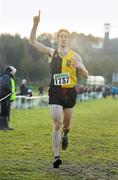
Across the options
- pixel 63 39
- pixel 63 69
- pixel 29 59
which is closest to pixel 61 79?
pixel 63 69

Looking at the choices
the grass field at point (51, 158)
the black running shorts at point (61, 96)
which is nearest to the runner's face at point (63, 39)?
the black running shorts at point (61, 96)

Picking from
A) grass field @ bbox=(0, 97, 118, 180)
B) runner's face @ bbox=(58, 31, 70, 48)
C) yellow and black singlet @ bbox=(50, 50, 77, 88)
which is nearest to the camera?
grass field @ bbox=(0, 97, 118, 180)

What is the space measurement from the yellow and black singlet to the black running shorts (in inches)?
2.9

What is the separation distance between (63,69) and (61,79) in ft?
0.81

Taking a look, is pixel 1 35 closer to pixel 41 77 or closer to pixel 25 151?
pixel 41 77

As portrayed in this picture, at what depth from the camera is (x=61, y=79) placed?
8.52 m

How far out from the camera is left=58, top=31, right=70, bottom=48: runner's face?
8.83m

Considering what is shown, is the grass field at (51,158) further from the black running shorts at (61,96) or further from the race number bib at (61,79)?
the race number bib at (61,79)

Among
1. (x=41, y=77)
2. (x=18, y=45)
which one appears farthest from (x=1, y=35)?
(x=41, y=77)

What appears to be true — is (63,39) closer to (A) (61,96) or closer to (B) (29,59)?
(A) (61,96)

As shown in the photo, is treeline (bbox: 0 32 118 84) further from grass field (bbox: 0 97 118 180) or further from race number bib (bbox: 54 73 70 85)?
race number bib (bbox: 54 73 70 85)

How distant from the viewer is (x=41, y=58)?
98.1m

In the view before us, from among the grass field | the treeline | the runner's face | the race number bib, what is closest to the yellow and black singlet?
the race number bib

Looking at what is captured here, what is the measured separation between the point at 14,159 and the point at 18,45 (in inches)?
3449
